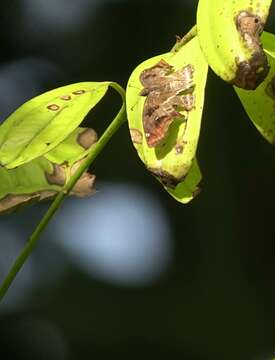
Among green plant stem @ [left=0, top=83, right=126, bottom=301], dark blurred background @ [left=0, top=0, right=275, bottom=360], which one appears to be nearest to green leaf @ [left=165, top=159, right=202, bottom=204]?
green plant stem @ [left=0, top=83, right=126, bottom=301]

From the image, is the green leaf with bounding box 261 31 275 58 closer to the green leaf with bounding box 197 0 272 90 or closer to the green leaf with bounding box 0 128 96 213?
the green leaf with bounding box 197 0 272 90

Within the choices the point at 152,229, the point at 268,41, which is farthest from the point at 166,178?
the point at 152,229

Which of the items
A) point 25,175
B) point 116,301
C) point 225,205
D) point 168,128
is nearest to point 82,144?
point 25,175

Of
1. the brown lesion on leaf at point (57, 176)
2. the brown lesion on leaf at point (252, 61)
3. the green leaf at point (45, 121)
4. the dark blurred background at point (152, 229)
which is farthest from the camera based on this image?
the dark blurred background at point (152, 229)

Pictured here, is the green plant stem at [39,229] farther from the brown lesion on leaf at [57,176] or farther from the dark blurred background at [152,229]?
the dark blurred background at [152,229]

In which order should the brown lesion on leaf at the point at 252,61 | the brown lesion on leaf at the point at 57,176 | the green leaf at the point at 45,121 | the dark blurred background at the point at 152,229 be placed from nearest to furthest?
the brown lesion on leaf at the point at 252,61 < the green leaf at the point at 45,121 < the brown lesion on leaf at the point at 57,176 < the dark blurred background at the point at 152,229

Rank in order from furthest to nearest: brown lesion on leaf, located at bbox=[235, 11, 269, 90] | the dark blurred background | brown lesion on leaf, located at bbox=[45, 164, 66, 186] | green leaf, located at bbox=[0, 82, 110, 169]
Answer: the dark blurred background
brown lesion on leaf, located at bbox=[45, 164, 66, 186]
green leaf, located at bbox=[0, 82, 110, 169]
brown lesion on leaf, located at bbox=[235, 11, 269, 90]

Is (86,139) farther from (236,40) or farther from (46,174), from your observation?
(236,40)

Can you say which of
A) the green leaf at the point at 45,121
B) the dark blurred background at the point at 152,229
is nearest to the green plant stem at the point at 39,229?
the green leaf at the point at 45,121
